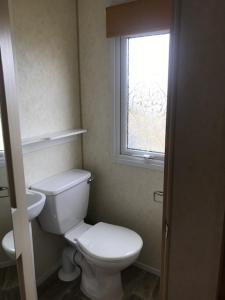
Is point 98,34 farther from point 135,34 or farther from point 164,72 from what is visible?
point 164,72

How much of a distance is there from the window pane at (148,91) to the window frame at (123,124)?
37 mm

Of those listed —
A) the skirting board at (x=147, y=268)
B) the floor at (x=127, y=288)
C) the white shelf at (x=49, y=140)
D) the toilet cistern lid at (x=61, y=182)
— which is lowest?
the floor at (x=127, y=288)

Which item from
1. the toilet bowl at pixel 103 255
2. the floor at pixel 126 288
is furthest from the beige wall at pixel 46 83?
the toilet bowl at pixel 103 255

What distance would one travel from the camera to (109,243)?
1.69m

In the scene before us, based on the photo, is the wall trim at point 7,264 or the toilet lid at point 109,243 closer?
the wall trim at point 7,264

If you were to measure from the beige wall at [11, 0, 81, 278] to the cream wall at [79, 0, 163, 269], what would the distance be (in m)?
0.10

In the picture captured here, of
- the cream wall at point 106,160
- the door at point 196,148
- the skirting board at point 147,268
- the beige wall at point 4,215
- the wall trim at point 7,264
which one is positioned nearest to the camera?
the door at point 196,148

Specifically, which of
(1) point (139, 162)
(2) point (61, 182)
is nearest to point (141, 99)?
(1) point (139, 162)

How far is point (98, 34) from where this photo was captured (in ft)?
6.19

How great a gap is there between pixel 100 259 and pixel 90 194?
0.74m

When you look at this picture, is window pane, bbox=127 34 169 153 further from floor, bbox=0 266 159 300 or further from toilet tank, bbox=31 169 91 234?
floor, bbox=0 266 159 300

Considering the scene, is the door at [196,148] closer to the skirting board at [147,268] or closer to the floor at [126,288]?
the floor at [126,288]

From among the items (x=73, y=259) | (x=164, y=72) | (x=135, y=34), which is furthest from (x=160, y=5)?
(x=73, y=259)

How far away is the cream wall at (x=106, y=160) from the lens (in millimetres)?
1898
